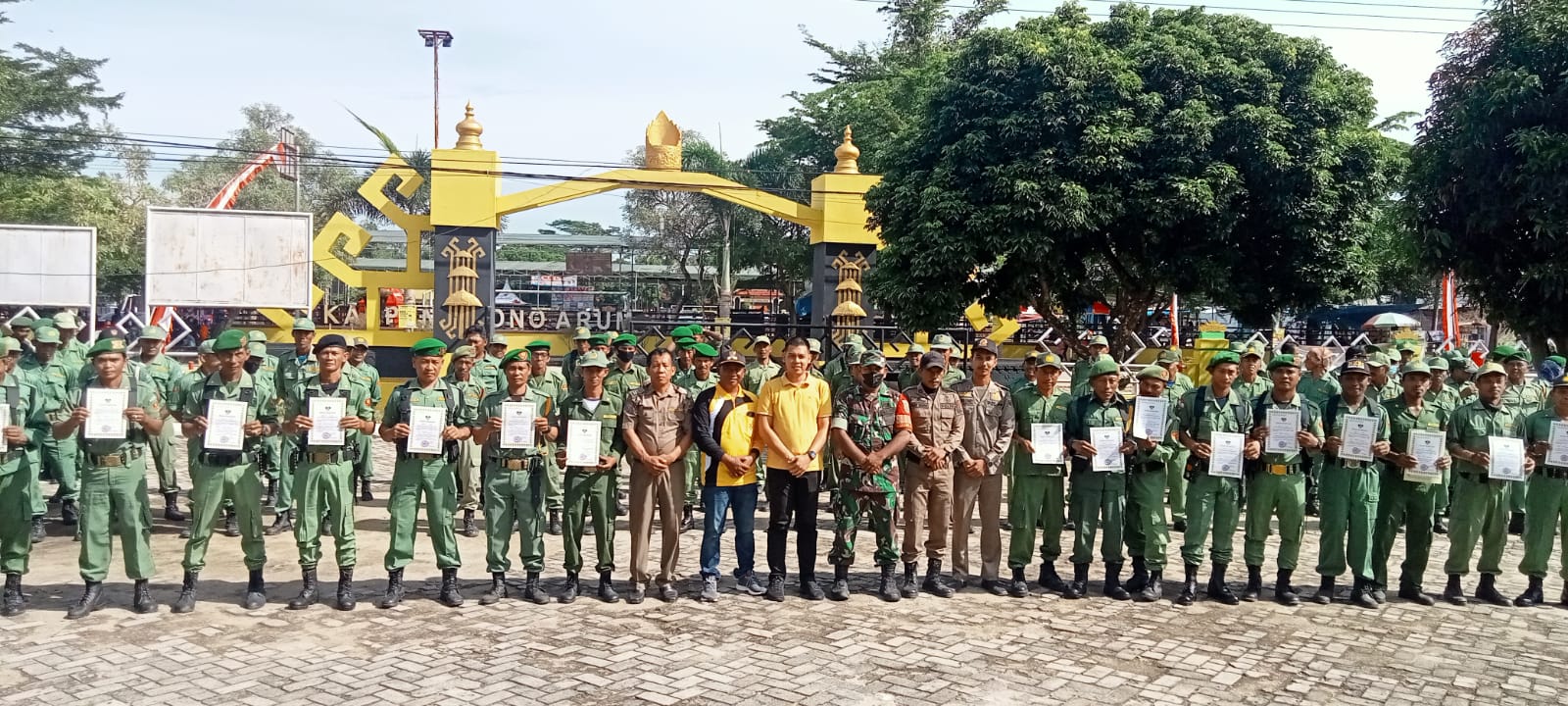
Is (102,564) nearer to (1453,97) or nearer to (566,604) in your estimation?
(566,604)

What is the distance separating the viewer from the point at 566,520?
6914 millimetres

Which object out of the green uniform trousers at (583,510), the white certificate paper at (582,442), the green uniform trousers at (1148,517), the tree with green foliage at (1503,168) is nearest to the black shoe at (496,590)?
the green uniform trousers at (583,510)

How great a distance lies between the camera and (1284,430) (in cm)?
716

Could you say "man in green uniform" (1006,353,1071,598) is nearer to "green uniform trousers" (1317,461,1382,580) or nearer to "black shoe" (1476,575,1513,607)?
"green uniform trousers" (1317,461,1382,580)

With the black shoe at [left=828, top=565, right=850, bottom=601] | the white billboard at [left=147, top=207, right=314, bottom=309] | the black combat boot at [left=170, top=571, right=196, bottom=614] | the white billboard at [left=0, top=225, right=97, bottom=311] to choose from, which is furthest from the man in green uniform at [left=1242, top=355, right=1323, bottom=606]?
the white billboard at [left=0, top=225, right=97, bottom=311]

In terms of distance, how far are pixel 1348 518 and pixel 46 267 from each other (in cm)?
2130

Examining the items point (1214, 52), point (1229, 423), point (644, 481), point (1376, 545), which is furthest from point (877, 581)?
point (1214, 52)

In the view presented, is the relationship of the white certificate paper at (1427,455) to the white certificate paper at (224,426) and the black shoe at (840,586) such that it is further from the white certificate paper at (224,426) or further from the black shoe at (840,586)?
the white certificate paper at (224,426)

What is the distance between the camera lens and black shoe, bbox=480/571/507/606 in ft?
→ 22.6

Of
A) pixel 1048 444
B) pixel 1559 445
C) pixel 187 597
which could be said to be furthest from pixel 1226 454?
pixel 187 597

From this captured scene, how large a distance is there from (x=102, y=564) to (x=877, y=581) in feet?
16.6

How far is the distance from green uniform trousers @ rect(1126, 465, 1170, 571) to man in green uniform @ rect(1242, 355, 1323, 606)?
2.16 feet

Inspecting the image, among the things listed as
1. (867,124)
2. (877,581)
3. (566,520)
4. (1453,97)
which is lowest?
(877,581)

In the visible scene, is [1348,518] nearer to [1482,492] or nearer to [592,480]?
A: [1482,492]
